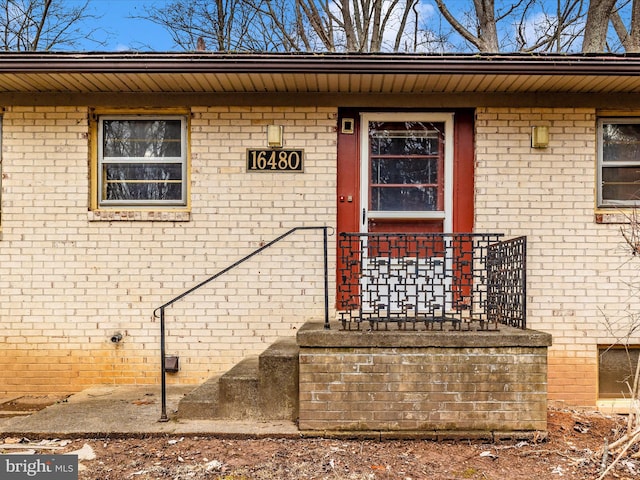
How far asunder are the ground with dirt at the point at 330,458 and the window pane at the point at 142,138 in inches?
116

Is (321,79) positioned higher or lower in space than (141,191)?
higher

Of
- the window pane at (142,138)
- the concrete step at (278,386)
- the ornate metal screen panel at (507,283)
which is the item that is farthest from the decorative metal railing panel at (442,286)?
the window pane at (142,138)

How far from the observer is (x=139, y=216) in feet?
17.5

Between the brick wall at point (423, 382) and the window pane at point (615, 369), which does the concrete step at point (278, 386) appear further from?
the window pane at point (615, 369)

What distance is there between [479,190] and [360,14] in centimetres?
971

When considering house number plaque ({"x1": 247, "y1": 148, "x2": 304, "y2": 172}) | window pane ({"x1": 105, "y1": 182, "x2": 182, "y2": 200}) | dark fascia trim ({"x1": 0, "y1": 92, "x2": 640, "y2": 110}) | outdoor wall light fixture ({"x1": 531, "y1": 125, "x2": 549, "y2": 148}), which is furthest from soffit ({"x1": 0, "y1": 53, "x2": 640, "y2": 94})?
window pane ({"x1": 105, "y1": 182, "x2": 182, "y2": 200})

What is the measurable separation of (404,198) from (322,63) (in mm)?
1684

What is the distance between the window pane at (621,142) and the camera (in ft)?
17.8

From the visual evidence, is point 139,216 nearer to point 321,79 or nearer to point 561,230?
point 321,79

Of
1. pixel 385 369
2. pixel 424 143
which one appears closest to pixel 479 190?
pixel 424 143

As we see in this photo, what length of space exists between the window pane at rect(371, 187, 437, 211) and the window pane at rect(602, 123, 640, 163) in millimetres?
1857

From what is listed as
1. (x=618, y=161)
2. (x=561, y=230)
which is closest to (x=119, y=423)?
(x=561, y=230)

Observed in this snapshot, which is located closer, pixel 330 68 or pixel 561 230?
pixel 330 68

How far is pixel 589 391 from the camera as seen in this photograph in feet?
17.3
